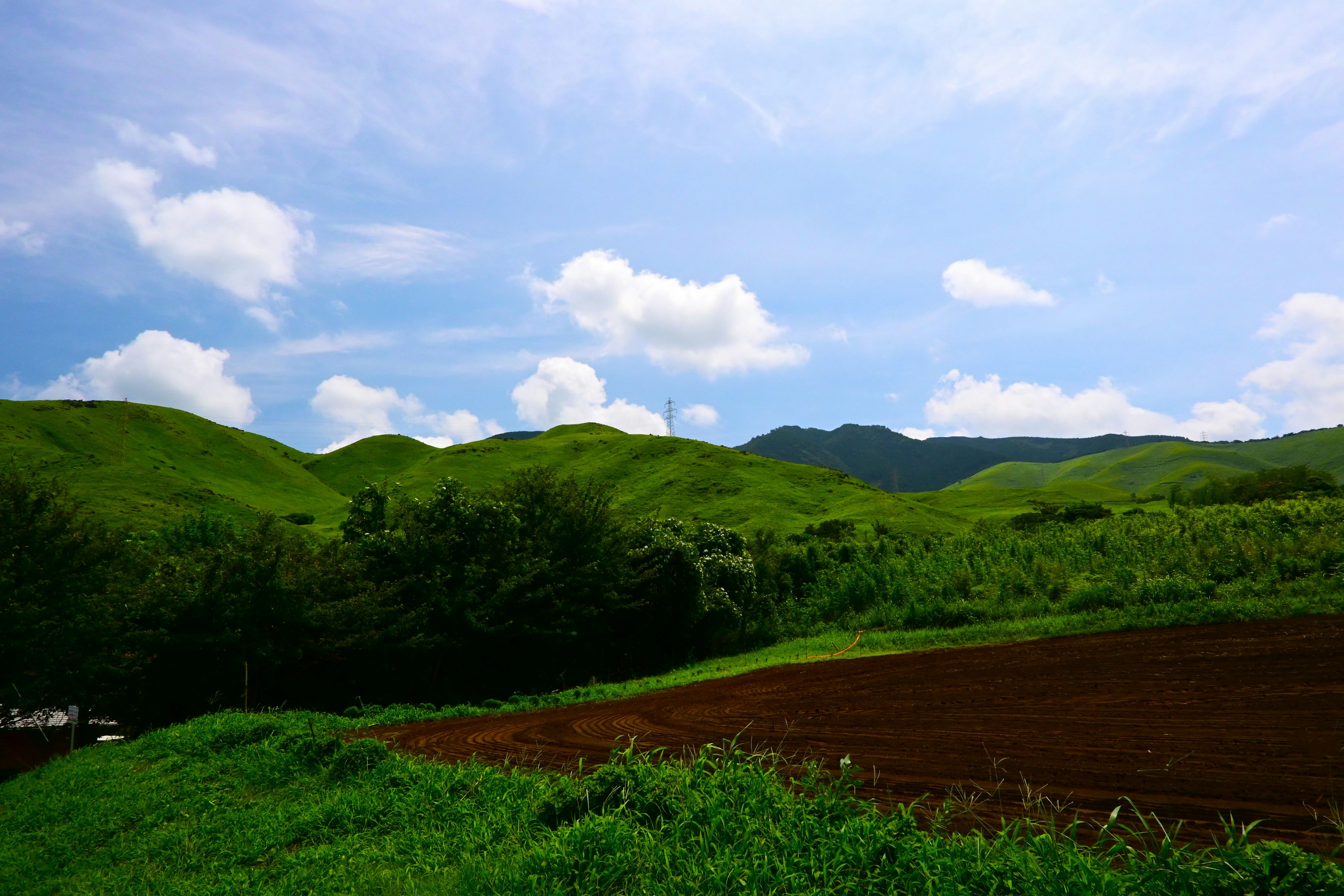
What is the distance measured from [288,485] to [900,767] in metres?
111

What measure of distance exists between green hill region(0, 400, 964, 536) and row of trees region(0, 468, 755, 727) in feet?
112

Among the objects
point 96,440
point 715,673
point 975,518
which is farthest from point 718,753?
point 96,440

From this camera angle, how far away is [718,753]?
32.7 feet

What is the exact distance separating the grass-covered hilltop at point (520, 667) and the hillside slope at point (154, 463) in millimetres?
12856

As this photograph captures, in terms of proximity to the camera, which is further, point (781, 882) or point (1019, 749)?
point (1019, 749)

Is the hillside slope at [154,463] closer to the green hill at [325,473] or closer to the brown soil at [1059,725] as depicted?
the green hill at [325,473]

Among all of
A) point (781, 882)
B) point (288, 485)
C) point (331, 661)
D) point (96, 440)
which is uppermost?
point (96, 440)

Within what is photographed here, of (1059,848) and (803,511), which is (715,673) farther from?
(803,511)

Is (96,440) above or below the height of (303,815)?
above

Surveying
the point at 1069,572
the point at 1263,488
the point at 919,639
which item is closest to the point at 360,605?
the point at 919,639

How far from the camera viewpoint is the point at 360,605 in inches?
775

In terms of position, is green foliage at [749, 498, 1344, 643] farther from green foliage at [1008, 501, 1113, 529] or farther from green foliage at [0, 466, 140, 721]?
green foliage at [0, 466, 140, 721]

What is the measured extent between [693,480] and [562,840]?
81873 millimetres

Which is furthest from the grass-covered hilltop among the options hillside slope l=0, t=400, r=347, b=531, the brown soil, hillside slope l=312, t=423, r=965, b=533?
hillside slope l=312, t=423, r=965, b=533
